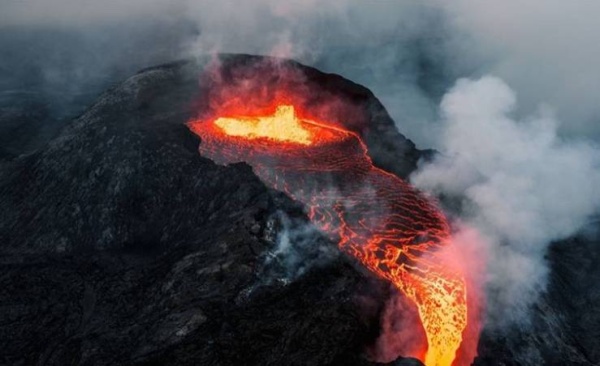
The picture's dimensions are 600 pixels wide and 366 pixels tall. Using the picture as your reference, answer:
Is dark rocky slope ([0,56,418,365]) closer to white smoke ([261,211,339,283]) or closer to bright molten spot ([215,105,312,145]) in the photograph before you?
white smoke ([261,211,339,283])

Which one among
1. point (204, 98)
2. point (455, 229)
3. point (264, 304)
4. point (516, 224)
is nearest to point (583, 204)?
point (516, 224)

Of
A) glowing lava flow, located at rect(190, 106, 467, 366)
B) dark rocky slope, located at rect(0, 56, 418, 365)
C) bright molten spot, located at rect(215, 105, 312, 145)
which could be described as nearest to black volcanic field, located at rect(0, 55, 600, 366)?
dark rocky slope, located at rect(0, 56, 418, 365)

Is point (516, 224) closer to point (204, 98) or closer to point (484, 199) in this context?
point (484, 199)

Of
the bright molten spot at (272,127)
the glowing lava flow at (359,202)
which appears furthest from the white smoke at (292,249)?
the bright molten spot at (272,127)

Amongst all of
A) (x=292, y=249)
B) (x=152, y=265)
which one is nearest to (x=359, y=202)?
(x=292, y=249)

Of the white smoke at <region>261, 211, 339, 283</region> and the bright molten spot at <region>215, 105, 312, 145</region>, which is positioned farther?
the bright molten spot at <region>215, 105, 312, 145</region>

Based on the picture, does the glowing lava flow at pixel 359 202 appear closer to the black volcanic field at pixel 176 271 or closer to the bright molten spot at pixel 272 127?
the bright molten spot at pixel 272 127
